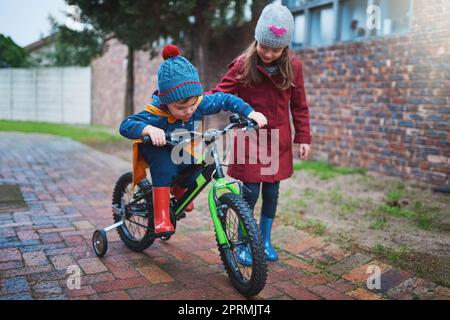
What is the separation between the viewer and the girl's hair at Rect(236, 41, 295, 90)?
9.34 ft

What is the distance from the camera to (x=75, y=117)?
635 inches

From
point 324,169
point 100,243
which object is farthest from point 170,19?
point 100,243

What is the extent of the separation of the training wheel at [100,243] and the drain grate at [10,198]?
155 centimetres

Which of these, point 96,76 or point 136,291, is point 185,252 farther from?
point 96,76

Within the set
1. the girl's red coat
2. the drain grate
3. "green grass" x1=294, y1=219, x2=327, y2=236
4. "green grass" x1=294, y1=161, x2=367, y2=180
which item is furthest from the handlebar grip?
"green grass" x1=294, y1=161, x2=367, y2=180

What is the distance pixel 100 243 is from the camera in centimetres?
301

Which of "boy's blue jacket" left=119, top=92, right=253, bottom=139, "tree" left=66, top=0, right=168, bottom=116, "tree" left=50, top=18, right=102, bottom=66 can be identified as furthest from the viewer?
"tree" left=50, top=18, right=102, bottom=66

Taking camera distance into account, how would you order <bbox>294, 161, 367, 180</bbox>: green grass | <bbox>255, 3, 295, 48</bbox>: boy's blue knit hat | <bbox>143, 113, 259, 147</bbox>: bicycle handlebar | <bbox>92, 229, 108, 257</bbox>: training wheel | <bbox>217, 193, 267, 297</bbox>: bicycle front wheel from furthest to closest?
<bbox>294, 161, 367, 180</bbox>: green grass < <bbox>92, 229, 108, 257</bbox>: training wheel < <bbox>255, 3, 295, 48</bbox>: boy's blue knit hat < <bbox>143, 113, 259, 147</bbox>: bicycle handlebar < <bbox>217, 193, 267, 297</bbox>: bicycle front wheel

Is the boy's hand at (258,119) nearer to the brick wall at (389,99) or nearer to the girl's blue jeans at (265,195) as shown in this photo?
the girl's blue jeans at (265,195)

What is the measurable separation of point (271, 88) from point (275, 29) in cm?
39

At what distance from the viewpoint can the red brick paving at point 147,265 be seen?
2.53 m

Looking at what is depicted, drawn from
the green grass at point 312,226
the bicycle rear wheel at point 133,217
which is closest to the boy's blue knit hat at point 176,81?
the bicycle rear wheel at point 133,217

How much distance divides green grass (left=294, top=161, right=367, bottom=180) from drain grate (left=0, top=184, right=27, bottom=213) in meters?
3.47

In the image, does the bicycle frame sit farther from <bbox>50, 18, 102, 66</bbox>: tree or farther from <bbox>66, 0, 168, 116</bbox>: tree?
<bbox>50, 18, 102, 66</bbox>: tree
